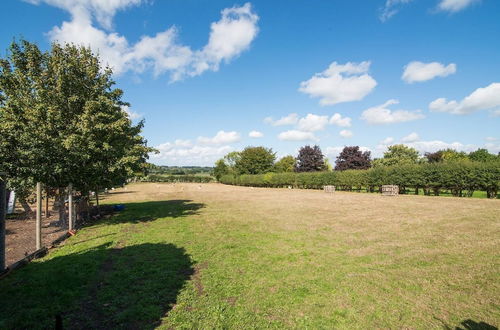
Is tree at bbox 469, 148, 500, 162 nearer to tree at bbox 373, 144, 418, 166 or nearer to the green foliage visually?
tree at bbox 373, 144, 418, 166

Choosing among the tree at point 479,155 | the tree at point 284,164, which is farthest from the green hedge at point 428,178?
the tree at point 284,164

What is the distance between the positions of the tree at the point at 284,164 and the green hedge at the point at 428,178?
31.8 meters

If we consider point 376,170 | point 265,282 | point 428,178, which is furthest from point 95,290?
point 376,170

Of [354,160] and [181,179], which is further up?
[354,160]

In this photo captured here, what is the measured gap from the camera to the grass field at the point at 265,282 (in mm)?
5340

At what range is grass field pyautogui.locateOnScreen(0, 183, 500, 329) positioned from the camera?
534cm

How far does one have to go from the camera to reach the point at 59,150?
→ 12750mm

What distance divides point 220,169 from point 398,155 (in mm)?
67144

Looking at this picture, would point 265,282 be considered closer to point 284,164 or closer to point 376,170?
point 376,170

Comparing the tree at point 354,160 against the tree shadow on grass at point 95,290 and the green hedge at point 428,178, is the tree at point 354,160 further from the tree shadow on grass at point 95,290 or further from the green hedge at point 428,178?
the tree shadow on grass at point 95,290

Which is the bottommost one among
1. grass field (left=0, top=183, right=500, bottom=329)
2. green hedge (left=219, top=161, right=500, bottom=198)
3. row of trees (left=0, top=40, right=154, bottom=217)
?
grass field (left=0, top=183, right=500, bottom=329)

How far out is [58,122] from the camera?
13141 millimetres

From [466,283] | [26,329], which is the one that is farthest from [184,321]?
[466,283]

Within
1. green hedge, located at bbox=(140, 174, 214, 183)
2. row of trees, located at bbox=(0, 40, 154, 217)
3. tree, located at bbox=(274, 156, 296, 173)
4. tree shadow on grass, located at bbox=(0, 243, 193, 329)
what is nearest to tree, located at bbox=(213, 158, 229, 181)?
green hedge, located at bbox=(140, 174, 214, 183)
